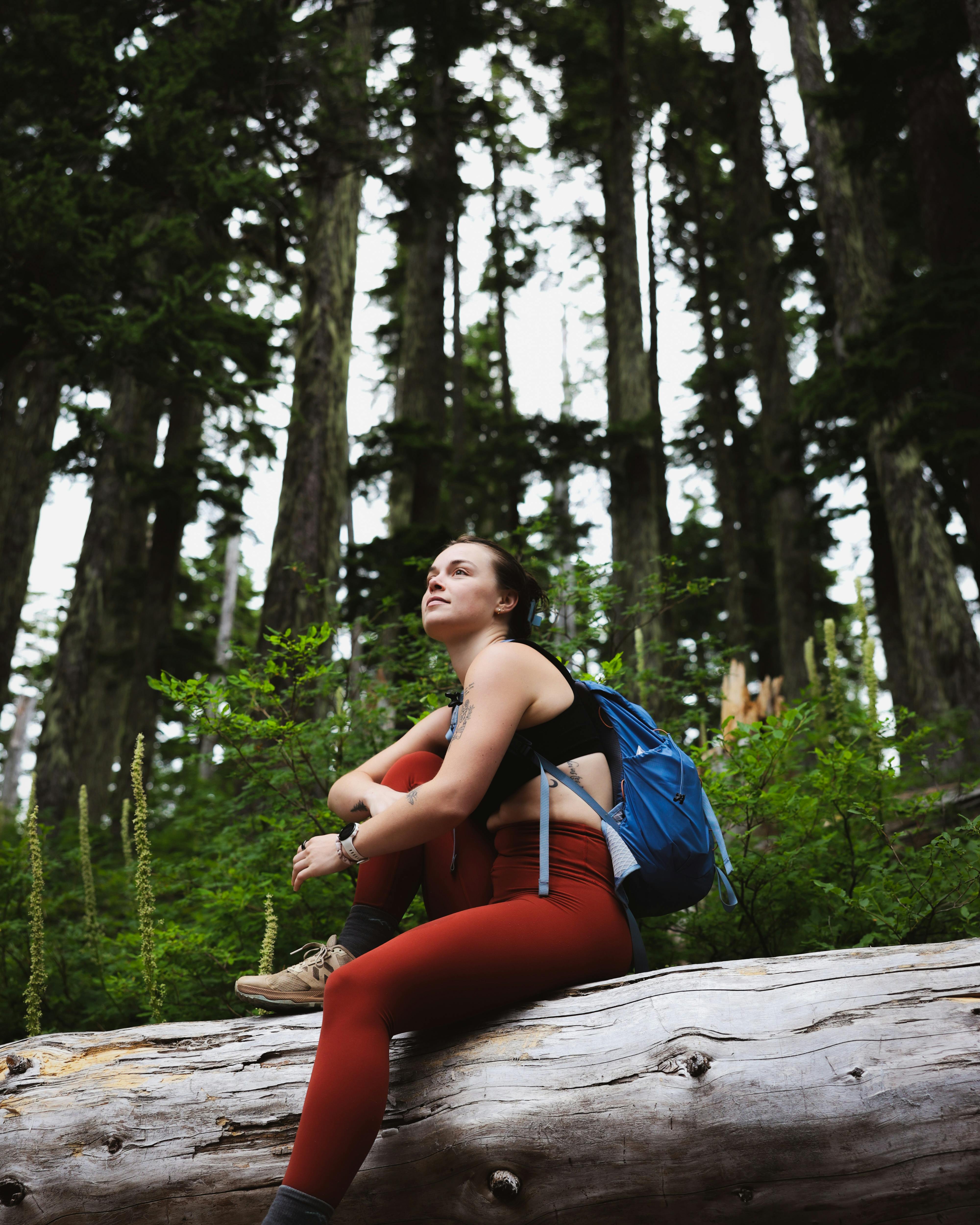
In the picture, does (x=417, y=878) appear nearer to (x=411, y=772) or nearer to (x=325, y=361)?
(x=411, y=772)

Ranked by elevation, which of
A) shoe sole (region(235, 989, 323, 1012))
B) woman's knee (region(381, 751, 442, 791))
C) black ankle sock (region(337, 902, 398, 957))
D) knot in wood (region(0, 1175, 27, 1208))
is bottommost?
knot in wood (region(0, 1175, 27, 1208))

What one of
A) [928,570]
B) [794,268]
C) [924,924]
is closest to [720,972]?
[924,924]

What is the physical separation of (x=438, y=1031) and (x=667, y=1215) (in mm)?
679

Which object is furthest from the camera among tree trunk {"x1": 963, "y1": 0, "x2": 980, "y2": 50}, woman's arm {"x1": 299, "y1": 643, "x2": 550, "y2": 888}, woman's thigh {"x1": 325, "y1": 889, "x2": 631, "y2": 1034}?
tree trunk {"x1": 963, "y1": 0, "x2": 980, "y2": 50}

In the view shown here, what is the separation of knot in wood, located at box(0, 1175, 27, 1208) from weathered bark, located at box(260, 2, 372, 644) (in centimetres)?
488

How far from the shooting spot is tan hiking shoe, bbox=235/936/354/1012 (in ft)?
8.37

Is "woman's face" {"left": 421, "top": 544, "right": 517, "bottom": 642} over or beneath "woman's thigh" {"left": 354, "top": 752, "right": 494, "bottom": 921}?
over

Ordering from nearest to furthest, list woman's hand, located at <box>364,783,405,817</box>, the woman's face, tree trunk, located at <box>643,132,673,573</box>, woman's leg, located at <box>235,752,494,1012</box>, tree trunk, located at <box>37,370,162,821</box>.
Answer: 1. woman's hand, located at <box>364,783,405,817</box>
2. woman's leg, located at <box>235,752,494,1012</box>
3. the woman's face
4. tree trunk, located at <box>37,370,162,821</box>
5. tree trunk, located at <box>643,132,673,573</box>

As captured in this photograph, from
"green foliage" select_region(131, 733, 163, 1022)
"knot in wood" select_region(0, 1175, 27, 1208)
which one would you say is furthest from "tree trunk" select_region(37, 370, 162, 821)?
"knot in wood" select_region(0, 1175, 27, 1208)

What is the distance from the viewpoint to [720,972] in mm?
2281

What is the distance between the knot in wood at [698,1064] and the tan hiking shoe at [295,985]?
3.16ft

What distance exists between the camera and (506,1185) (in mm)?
2014

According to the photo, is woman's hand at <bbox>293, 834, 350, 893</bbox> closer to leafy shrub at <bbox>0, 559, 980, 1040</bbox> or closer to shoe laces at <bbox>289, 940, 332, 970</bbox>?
shoe laces at <bbox>289, 940, 332, 970</bbox>

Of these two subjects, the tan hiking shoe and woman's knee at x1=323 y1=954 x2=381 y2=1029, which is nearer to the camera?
woman's knee at x1=323 y1=954 x2=381 y2=1029
